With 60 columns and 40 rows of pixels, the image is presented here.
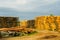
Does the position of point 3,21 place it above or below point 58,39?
above

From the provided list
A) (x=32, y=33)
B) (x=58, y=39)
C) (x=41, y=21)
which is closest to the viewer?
(x=58, y=39)

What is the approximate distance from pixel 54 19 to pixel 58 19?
2.03 feet

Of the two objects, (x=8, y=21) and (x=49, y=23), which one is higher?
(x=8, y=21)

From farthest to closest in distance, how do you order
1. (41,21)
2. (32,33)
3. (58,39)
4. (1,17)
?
(41,21)
(1,17)
(32,33)
(58,39)

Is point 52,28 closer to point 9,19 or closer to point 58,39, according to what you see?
point 9,19

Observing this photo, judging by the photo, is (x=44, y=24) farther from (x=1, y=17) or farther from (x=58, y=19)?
(x=1, y=17)

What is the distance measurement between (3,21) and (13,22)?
4.80 ft

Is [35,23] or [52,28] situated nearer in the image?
Answer: [52,28]

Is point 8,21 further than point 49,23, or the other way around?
point 49,23

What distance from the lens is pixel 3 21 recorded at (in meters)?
22.5

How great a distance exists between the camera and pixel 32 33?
18.4 m

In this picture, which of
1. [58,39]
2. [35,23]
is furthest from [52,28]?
[58,39]

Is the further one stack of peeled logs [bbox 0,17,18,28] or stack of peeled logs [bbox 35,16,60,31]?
stack of peeled logs [bbox 35,16,60,31]

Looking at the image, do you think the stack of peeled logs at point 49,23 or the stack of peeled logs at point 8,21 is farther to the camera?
the stack of peeled logs at point 49,23
